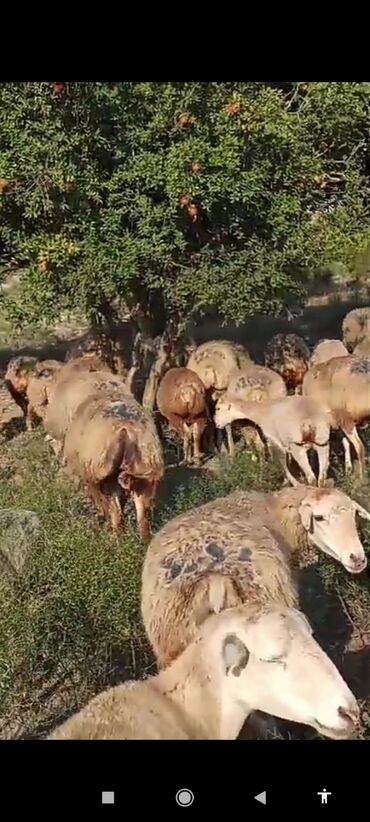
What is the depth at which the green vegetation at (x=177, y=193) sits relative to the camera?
2564 millimetres

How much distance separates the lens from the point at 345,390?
10.9 ft

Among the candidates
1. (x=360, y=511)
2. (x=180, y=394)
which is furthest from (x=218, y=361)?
(x=360, y=511)

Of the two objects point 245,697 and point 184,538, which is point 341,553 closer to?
point 184,538

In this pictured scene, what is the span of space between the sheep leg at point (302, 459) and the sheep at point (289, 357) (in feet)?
0.87

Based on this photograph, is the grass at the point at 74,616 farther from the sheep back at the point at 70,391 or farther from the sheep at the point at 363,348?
the sheep at the point at 363,348

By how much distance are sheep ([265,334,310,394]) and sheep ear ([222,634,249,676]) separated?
4.43 ft

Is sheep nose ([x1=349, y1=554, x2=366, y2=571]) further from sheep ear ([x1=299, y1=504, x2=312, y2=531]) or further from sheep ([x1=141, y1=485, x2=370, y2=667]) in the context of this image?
sheep ear ([x1=299, y1=504, x2=312, y2=531])

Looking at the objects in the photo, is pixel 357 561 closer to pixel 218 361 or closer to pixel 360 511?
pixel 360 511

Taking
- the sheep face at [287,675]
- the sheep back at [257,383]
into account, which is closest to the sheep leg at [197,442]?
the sheep back at [257,383]

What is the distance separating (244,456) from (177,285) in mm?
630

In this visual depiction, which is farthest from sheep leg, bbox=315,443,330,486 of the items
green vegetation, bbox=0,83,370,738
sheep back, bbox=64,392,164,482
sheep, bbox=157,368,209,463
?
sheep back, bbox=64,392,164,482

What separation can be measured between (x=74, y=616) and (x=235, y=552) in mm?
447

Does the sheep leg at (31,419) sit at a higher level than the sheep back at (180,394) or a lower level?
lower
